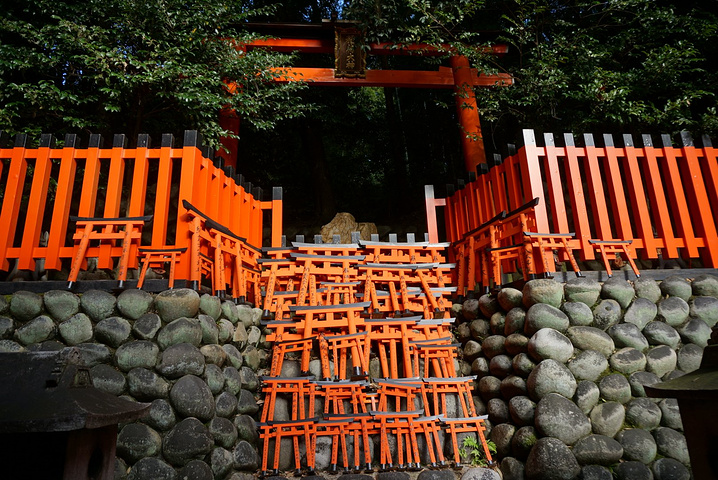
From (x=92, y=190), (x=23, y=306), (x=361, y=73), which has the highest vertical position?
(x=361, y=73)

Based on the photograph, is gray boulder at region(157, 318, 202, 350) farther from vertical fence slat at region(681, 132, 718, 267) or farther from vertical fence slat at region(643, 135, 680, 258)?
Result: vertical fence slat at region(681, 132, 718, 267)

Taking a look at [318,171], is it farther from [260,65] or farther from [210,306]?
[210,306]

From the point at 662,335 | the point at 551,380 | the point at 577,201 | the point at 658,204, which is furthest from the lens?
the point at 658,204

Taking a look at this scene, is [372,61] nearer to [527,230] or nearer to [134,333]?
[527,230]

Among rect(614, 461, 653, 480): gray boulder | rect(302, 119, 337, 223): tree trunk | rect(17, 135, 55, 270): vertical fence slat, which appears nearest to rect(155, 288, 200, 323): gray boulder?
rect(17, 135, 55, 270): vertical fence slat

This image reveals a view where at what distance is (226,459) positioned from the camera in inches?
173

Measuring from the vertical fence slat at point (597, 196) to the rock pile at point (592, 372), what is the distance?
2.72 feet

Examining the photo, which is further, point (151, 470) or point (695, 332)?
point (695, 332)

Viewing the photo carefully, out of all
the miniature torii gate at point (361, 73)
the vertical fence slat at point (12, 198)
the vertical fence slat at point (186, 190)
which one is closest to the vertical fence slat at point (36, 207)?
the vertical fence slat at point (12, 198)

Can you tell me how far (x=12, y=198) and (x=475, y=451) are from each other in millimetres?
6194

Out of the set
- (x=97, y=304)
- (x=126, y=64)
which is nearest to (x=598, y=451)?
(x=97, y=304)

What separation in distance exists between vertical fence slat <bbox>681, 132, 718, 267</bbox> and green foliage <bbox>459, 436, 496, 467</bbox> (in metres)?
3.81

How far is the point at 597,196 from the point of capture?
19.6ft

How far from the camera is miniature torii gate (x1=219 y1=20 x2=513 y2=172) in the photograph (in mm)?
9492
